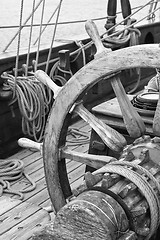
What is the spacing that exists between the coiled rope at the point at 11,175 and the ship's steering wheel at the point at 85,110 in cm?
103

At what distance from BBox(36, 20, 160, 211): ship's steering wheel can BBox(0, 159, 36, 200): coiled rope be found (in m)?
1.03

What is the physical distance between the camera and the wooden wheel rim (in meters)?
1.27

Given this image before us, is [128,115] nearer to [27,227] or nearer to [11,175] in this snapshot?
[27,227]

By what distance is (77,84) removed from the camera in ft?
4.69

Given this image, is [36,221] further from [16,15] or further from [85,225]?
[16,15]

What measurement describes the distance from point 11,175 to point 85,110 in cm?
144

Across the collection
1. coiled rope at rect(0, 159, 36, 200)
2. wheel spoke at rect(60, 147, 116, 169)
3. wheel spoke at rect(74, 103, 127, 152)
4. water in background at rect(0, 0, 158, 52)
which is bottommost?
coiled rope at rect(0, 159, 36, 200)

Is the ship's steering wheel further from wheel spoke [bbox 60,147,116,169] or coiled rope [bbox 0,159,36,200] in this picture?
coiled rope [bbox 0,159,36,200]

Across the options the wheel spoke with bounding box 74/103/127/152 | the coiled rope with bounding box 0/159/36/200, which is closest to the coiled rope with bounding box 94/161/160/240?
the wheel spoke with bounding box 74/103/127/152

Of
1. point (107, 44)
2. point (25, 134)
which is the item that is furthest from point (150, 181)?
point (107, 44)

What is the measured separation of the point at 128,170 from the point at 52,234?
258mm

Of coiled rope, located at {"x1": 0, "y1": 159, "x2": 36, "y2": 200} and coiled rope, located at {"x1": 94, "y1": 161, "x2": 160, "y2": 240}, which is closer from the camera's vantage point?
coiled rope, located at {"x1": 94, "y1": 161, "x2": 160, "y2": 240}

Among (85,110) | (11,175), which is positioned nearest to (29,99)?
(11,175)

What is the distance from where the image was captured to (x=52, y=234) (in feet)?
→ 3.56
